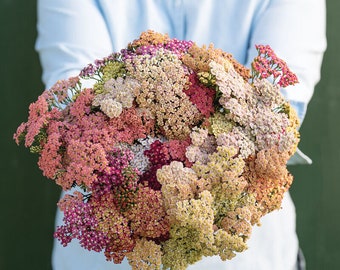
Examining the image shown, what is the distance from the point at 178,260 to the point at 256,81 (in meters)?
0.36

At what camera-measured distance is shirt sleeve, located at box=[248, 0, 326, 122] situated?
62.3 inches

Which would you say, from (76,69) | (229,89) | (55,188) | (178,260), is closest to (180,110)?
(229,89)

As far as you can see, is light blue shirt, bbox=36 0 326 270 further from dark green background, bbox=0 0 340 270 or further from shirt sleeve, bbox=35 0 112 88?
dark green background, bbox=0 0 340 270

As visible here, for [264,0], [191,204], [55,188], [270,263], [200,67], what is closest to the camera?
[191,204]

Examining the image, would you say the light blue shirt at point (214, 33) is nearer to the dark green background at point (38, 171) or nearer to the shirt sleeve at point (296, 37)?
the shirt sleeve at point (296, 37)

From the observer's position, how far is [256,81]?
1172 mm

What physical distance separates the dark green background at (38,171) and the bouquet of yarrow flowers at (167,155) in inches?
47.0

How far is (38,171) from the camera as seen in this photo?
2361mm

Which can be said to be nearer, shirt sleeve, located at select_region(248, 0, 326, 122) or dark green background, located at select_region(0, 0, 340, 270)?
shirt sleeve, located at select_region(248, 0, 326, 122)

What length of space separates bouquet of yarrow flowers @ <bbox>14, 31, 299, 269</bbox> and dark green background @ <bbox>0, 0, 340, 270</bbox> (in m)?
1.19

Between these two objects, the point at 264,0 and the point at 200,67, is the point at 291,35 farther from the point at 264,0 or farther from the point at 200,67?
the point at 200,67

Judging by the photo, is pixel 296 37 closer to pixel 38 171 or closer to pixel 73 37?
pixel 73 37

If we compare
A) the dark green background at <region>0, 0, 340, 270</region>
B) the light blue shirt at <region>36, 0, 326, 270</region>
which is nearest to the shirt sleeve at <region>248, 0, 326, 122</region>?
the light blue shirt at <region>36, 0, 326, 270</region>

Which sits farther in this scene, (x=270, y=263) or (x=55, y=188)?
(x=55, y=188)
